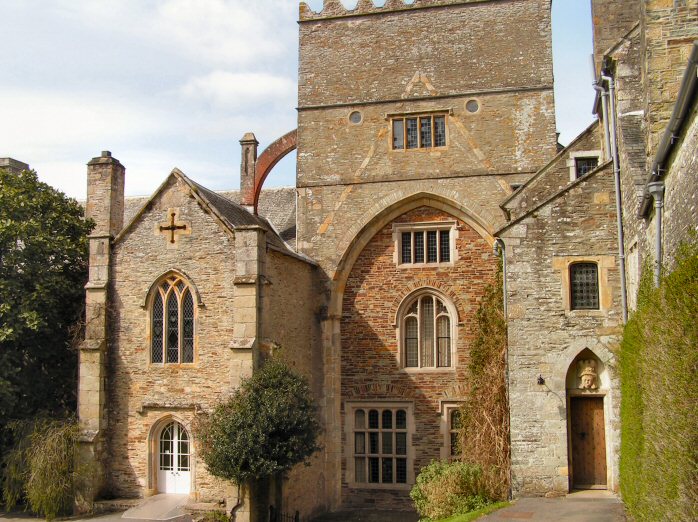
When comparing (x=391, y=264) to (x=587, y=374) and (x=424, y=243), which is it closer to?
(x=424, y=243)

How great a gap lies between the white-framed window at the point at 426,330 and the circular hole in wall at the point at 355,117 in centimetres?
547

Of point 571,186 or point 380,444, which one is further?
point 380,444

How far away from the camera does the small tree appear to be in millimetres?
17141

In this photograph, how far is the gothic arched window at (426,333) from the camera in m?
22.5

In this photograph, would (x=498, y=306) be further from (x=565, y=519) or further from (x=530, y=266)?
(x=565, y=519)

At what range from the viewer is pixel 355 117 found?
23312 millimetres

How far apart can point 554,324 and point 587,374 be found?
1282 millimetres

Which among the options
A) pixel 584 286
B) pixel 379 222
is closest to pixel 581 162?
pixel 584 286

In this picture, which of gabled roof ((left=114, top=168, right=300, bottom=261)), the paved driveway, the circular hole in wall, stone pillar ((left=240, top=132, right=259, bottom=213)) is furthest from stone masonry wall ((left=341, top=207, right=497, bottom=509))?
the paved driveway

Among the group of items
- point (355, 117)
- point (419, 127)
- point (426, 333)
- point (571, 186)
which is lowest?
point (426, 333)

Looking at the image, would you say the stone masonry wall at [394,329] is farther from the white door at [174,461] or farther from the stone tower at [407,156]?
the white door at [174,461]

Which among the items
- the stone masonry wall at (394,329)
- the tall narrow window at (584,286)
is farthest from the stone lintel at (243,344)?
the tall narrow window at (584,286)

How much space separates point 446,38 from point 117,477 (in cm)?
1527

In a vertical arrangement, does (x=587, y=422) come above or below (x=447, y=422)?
above
